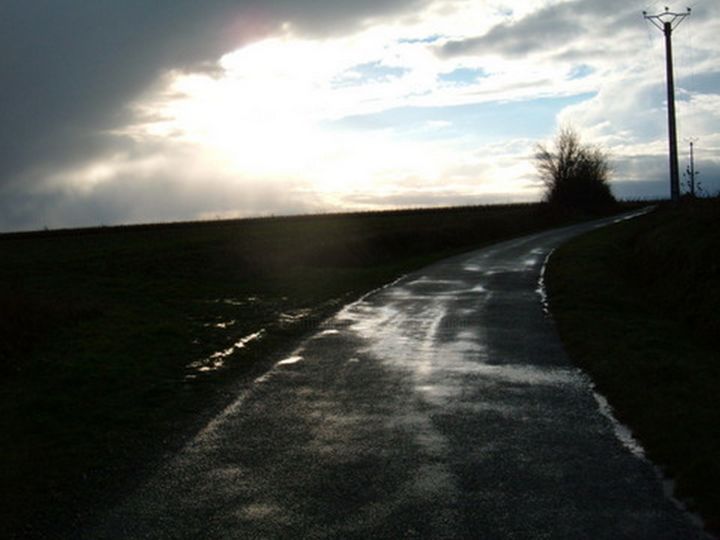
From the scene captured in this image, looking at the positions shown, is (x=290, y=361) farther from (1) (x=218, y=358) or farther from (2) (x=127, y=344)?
(2) (x=127, y=344)

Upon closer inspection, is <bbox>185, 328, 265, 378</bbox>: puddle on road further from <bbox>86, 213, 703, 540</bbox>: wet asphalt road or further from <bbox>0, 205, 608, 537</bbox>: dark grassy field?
<bbox>86, 213, 703, 540</bbox>: wet asphalt road

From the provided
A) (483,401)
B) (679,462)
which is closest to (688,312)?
(483,401)

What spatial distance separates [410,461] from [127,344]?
9167mm

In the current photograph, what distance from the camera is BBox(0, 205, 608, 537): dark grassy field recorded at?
749 cm

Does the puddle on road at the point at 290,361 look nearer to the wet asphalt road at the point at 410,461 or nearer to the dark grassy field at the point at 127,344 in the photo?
the wet asphalt road at the point at 410,461

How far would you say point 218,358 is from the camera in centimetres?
1341

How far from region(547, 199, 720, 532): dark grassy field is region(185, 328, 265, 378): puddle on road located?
615 cm

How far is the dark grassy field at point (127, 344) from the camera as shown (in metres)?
7.49


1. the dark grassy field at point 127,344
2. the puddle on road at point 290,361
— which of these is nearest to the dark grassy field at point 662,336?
the puddle on road at point 290,361

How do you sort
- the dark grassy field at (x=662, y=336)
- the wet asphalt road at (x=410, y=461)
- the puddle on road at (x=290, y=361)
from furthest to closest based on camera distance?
the puddle on road at (x=290, y=361) < the dark grassy field at (x=662, y=336) < the wet asphalt road at (x=410, y=461)

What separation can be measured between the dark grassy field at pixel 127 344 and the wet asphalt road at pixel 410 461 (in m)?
0.74

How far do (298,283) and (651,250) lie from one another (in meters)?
12.8

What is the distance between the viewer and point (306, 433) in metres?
8.34

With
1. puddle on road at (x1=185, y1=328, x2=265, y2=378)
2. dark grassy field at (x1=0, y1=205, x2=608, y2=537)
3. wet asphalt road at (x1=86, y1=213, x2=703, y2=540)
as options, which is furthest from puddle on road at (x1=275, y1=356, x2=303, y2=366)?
puddle on road at (x1=185, y1=328, x2=265, y2=378)
